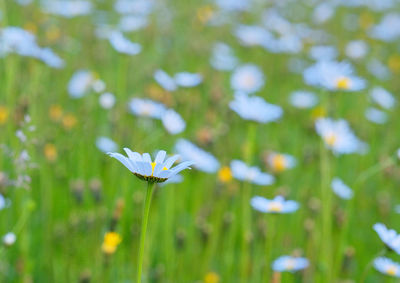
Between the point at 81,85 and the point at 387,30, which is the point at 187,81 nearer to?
the point at 81,85

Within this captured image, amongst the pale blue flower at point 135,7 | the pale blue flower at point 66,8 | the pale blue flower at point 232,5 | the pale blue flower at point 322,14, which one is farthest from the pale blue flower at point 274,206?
the pale blue flower at point 322,14

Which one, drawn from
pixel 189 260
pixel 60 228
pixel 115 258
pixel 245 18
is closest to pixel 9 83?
pixel 60 228

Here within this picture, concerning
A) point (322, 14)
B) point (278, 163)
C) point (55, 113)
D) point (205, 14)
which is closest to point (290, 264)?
point (278, 163)

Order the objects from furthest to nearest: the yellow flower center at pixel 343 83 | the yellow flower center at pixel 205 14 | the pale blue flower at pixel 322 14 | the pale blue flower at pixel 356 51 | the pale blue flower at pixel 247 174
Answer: the pale blue flower at pixel 322 14 < the yellow flower center at pixel 205 14 < the pale blue flower at pixel 356 51 < the yellow flower center at pixel 343 83 < the pale blue flower at pixel 247 174

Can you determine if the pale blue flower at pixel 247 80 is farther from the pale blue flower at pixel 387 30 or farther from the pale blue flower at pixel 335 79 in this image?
the pale blue flower at pixel 387 30

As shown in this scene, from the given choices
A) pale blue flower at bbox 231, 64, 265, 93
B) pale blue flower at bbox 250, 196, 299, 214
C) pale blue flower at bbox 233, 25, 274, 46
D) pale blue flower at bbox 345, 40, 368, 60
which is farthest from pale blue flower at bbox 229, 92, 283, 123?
pale blue flower at bbox 345, 40, 368, 60

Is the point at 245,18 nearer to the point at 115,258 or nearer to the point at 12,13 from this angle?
the point at 12,13

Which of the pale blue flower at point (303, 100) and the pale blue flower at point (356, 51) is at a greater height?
the pale blue flower at point (356, 51)
